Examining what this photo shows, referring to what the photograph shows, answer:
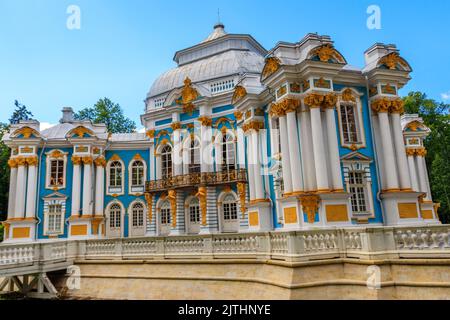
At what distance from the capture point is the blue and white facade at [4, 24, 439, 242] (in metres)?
13.3

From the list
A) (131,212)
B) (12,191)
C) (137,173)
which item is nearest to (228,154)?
(137,173)

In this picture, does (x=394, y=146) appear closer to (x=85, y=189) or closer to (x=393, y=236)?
(x=393, y=236)

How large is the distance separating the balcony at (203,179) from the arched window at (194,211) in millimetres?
1340

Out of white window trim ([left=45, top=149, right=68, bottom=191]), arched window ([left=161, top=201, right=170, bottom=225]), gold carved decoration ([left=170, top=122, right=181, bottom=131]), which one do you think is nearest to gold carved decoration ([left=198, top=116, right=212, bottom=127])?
gold carved decoration ([left=170, top=122, right=181, bottom=131])

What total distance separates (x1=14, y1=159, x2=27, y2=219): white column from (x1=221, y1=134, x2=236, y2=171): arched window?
446 inches

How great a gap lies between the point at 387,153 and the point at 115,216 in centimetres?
1651

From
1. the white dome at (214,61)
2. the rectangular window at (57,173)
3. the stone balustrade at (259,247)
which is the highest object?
the white dome at (214,61)

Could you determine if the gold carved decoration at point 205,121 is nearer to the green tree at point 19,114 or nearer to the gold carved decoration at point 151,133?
the gold carved decoration at point 151,133

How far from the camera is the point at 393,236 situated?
852 centimetres

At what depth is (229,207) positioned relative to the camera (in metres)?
21.5

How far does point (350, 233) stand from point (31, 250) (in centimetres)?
945

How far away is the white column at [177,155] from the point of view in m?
22.9

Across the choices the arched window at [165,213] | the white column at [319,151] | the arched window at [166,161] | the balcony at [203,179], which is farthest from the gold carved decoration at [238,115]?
the white column at [319,151]

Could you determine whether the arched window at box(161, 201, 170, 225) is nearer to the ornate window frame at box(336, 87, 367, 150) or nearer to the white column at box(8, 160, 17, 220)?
the white column at box(8, 160, 17, 220)
